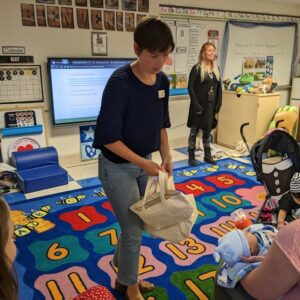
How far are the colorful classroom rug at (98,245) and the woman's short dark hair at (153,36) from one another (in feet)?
4.22

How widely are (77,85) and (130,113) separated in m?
2.33

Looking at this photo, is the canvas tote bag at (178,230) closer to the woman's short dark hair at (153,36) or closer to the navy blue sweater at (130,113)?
the navy blue sweater at (130,113)

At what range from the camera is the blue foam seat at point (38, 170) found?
306 centimetres

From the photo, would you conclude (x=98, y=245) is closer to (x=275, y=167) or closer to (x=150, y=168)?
(x=150, y=168)

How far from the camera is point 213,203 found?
2840 millimetres

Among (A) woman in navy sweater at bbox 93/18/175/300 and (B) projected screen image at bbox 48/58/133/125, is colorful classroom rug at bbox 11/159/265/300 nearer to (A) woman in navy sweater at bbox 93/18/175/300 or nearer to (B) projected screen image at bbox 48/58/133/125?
(A) woman in navy sweater at bbox 93/18/175/300

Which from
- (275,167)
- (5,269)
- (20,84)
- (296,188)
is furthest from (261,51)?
(5,269)

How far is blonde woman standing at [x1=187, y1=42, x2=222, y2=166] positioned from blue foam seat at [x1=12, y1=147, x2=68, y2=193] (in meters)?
1.53

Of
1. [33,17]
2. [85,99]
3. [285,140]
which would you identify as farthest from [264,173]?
[33,17]

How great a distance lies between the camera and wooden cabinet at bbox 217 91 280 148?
14.0 ft

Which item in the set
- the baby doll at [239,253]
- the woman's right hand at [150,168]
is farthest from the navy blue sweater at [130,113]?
the baby doll at [239,253]

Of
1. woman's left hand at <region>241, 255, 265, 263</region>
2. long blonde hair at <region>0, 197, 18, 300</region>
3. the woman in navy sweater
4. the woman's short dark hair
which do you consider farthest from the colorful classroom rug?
the woman's short dark hair

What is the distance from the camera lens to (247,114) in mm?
4367

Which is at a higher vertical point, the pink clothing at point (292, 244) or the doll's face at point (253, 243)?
the pink clothing at point (292, 244)
